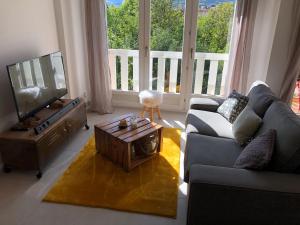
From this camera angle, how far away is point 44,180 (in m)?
2.45

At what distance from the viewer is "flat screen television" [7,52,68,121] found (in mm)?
2443

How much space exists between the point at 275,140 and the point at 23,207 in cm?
213

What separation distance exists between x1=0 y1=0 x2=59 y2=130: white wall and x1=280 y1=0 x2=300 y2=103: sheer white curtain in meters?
3.08

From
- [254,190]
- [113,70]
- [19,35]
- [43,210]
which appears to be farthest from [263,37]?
[43,210]

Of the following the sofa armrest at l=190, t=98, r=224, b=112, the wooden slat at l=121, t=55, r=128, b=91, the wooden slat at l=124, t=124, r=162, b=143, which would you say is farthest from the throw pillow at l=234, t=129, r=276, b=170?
the wooden slat at l=121, t=55, r=128, b=91

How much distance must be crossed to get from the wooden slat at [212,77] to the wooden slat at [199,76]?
5.2 inches

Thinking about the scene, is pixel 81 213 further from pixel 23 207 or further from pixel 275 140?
pixel 275 140

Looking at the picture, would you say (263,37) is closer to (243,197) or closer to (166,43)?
(166,43)

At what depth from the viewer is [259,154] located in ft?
5.55

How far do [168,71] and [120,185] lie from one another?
7.43ft

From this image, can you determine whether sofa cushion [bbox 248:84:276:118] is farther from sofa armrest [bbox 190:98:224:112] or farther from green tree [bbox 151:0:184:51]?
green tree [bbox 151:0:184:51]

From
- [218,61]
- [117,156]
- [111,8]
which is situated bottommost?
[117,156]

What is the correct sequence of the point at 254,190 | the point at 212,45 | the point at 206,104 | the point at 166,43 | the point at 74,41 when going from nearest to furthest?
the point at 254,190
the point at 206,104
the point at 74,41
the point at 212,45
the point at 166,43

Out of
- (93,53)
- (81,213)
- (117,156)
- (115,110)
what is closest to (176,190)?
(117,156)
